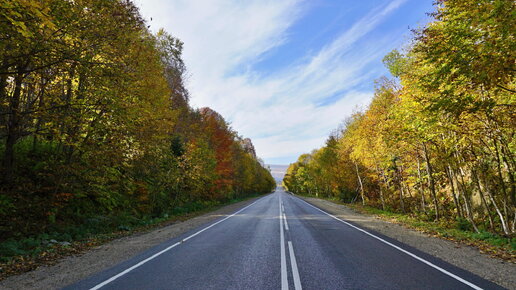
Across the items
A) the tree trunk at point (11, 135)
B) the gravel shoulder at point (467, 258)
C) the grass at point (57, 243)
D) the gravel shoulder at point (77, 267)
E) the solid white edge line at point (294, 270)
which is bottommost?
the gravel shoulder at point (467, 258)

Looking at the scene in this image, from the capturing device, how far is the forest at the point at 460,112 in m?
5.81

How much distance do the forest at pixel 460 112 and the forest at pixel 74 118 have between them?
9.03 m

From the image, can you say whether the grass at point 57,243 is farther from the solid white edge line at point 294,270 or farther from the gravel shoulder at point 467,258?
the gravel shoulder at point 467,258

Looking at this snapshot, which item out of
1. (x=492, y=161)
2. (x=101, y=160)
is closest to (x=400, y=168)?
(x=492, y=161)

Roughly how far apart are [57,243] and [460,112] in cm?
1335

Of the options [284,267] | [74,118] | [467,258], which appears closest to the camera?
[284,267]

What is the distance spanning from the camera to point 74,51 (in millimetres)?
7195

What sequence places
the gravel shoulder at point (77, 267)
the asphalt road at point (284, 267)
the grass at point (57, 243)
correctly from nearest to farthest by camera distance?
the asphalt road at point (284, 267)
the gravel shoulder at point (77, 267)
the grass at point (57, 243)

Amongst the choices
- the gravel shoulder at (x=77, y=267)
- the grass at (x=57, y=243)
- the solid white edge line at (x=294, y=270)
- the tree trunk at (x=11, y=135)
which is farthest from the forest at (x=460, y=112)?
the tree trunk at (x=11, y=135)

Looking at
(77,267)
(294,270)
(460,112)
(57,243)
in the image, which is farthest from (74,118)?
(460,112)

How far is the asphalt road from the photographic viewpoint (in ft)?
16.7

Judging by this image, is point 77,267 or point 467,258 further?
point 467,258

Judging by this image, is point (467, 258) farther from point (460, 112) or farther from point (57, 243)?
point (57, 243)

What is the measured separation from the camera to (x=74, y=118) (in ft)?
30.1
